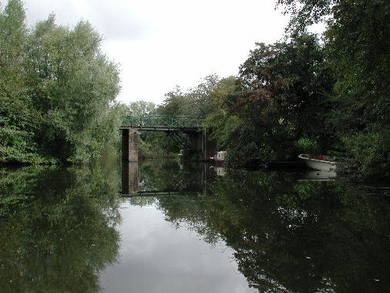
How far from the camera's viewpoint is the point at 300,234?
285 inches

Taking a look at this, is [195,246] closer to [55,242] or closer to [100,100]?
[55,242]

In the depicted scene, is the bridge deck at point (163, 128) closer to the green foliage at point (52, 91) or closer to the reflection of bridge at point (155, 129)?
the reflection of bridge at point (155, 129)

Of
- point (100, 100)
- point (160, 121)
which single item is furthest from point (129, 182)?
point (160, 121)

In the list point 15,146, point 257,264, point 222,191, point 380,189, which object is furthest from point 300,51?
point 257,264

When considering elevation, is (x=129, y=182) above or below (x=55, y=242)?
below

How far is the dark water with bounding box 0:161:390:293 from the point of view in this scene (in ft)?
15.6

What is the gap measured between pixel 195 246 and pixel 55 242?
7.32ft

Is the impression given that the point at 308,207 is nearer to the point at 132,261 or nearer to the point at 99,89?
the point at 132,261

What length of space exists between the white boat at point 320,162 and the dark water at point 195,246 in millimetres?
13283

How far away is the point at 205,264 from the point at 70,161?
91.5ft

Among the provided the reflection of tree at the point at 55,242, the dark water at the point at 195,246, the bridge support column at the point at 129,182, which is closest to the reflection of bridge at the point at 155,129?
the bridge support column at the point at 129,182

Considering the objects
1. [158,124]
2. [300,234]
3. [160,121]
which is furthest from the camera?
[160,121]

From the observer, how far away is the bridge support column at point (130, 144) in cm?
4578

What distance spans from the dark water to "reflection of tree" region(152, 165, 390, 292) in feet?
0.05
